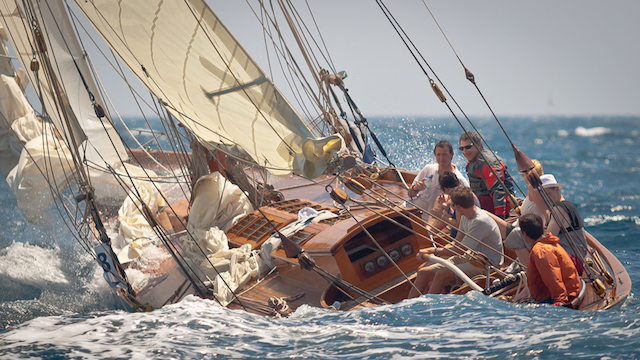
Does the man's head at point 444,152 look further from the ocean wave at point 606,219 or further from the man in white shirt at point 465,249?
the ocean wave at point 606,219

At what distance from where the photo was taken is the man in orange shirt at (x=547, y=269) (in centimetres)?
407

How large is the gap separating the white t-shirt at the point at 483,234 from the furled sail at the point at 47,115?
10.1 ft

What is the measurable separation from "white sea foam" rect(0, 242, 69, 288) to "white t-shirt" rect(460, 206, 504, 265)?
4.92 metres

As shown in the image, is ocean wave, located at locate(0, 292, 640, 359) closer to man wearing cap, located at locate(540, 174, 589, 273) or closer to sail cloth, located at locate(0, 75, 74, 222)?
man wearing cap, located at locate(540, 174, 589, 273)

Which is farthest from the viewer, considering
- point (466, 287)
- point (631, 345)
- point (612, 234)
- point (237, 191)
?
point (612, 234)

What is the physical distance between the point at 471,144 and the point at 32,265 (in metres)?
5.73

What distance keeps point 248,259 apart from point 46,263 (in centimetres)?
389

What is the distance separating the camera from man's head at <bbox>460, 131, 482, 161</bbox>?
224 inches

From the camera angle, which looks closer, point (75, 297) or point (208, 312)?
point (208, 312)

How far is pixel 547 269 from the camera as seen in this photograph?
4.08 m

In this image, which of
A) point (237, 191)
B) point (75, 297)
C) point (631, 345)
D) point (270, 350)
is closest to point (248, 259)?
point (237, 191)

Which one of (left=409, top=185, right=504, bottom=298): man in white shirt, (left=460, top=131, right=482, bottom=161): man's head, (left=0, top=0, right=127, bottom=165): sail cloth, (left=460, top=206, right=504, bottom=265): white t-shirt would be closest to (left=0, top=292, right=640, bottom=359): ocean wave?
(left=409, top=185, right=504, bottom=298): man in white shirt

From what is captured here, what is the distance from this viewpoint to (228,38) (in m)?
4.98

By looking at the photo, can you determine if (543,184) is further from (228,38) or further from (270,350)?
(228,38)
